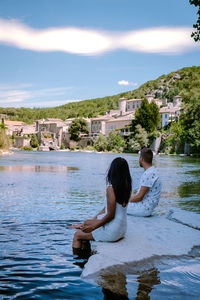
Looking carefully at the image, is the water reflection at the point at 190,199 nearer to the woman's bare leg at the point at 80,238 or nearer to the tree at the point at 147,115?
the woman's bare leg at the point at 80,238

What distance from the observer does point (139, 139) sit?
66.2 metres

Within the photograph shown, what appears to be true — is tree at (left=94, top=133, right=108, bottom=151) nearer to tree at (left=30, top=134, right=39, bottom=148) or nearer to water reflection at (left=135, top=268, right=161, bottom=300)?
tree at (left=30, top=134, right=39, bottom=148)

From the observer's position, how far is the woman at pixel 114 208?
380cm

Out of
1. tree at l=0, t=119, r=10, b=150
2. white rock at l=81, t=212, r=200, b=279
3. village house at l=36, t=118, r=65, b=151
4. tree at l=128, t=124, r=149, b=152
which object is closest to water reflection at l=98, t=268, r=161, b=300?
white rock at l=81, t=212, r=200, b=279

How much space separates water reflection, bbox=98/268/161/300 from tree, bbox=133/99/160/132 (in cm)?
6545

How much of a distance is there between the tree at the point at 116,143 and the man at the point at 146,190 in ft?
217

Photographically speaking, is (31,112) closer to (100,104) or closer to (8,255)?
(100,104)

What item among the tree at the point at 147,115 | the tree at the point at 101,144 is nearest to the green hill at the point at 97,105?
the tree at the point at 101,144

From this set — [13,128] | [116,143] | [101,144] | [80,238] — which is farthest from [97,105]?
[80,238]

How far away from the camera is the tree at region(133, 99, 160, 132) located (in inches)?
2685

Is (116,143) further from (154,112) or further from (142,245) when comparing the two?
(142,245)

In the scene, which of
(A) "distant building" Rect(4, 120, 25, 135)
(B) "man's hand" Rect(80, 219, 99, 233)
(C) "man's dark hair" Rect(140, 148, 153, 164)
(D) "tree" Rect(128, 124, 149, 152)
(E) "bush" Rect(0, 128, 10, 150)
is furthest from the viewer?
(A) "distant building" Rect(4, 120, 25, 135)

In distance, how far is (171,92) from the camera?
11538 centimetres

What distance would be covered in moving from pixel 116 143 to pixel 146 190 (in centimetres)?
6796
